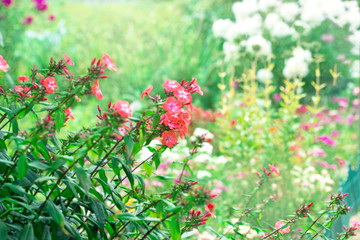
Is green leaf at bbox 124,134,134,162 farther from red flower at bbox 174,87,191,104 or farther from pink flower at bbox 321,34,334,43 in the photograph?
pink flower at bbox 321,34,334,43

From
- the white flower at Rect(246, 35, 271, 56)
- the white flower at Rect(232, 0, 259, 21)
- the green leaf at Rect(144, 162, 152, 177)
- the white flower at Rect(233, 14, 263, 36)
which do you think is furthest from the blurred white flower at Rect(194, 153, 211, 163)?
the green leaf at Rect(144, 162, 152, 177)

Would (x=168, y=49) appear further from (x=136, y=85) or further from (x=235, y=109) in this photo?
(x=235, y=109)

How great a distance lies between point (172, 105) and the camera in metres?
1.29

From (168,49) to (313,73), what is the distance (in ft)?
6.59

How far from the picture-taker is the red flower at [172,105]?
1.28m

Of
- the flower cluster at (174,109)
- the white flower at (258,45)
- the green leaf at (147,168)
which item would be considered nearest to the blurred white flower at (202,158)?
the white flower at (258,45)

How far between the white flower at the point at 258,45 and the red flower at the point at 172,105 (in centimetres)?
225

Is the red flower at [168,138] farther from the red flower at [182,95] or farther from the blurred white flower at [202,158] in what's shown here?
the blurred white flower at [202,158]

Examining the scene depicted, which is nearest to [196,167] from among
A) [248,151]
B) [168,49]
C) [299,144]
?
[248,151]

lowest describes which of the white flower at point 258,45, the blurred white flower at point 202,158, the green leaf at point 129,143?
the green leaf at point 129,143

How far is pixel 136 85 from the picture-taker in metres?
5.57

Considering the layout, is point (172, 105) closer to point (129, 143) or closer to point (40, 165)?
point (129, 143)

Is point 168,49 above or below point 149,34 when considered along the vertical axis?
below

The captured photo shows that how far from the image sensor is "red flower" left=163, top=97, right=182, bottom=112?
1.28 m
